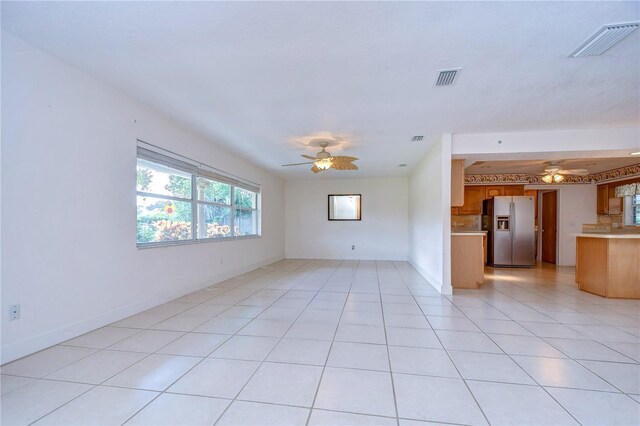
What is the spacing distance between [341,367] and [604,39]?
122 inches

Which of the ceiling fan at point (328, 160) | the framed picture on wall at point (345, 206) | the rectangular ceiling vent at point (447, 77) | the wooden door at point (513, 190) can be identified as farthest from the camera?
the framed picture on wall at point (345, 206)

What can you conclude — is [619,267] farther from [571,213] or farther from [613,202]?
[571,213]

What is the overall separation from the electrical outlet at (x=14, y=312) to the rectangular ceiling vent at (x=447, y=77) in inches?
158

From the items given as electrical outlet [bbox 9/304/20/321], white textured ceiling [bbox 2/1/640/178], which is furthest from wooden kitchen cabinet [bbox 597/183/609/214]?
electrical outlet [bbox 9/304/20/321]

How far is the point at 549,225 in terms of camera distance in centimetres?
813

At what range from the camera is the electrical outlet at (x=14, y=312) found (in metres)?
2.14

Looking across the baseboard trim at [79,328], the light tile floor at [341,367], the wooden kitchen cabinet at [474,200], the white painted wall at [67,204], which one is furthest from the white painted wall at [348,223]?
the white painted wall at [67,204]

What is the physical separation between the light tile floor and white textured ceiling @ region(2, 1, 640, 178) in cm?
244

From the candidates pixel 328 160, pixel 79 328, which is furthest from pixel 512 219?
pixel 79 328

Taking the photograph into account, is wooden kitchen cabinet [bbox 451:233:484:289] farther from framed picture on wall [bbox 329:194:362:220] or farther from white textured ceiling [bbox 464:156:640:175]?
framed picture on wall [bbox 329:194:362:220]

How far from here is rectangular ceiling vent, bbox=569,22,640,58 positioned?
6.42 ft

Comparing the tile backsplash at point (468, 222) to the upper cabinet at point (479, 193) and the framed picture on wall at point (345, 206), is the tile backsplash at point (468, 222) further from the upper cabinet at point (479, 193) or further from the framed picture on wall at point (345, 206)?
the framed picture on wall at point (345, 206)

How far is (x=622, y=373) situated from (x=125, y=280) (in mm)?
4503

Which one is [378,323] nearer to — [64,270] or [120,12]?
[64,270]
